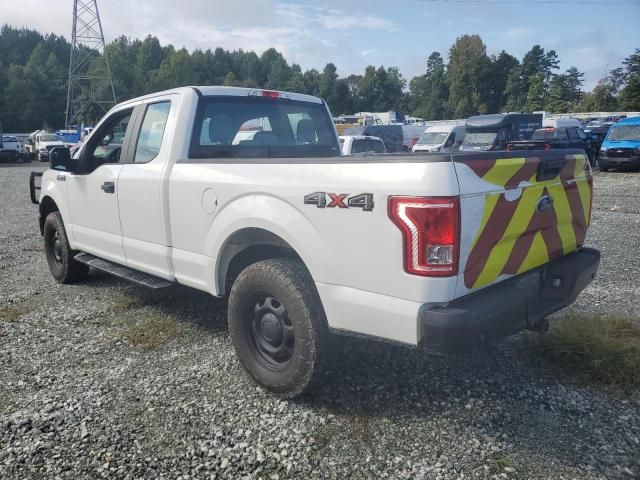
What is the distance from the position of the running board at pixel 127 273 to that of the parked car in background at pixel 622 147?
19469 mm

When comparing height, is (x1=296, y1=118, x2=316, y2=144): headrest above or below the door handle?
above

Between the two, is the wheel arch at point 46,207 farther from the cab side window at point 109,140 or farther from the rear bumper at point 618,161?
the rear bumper at point 618,161

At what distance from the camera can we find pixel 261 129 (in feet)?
14.6

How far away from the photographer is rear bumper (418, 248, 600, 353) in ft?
8.02

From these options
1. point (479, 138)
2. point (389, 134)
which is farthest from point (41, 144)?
point (479, 138)

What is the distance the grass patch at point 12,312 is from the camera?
15.6 feet

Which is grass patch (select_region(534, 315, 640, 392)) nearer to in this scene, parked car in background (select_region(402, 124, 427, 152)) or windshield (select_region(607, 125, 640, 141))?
windshield (select_region(607, 125, 640, 141))

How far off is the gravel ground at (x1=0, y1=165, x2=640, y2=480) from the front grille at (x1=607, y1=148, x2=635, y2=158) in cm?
1819

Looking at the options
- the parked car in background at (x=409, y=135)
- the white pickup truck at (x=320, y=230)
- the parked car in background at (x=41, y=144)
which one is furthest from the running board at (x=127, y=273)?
the parked car in background at (x=41, y=144)

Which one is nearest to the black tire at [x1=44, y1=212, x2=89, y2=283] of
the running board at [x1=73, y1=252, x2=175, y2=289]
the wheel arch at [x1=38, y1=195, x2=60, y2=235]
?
the wheel arch at [x1=38, y1=195, x2=60, y2=235]

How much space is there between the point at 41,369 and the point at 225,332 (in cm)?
136

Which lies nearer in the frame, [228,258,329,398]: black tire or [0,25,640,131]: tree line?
[228,258,329,398]: black tire

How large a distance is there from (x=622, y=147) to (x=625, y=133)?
0.96m

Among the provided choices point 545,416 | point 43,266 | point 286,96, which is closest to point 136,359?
point 286,96
